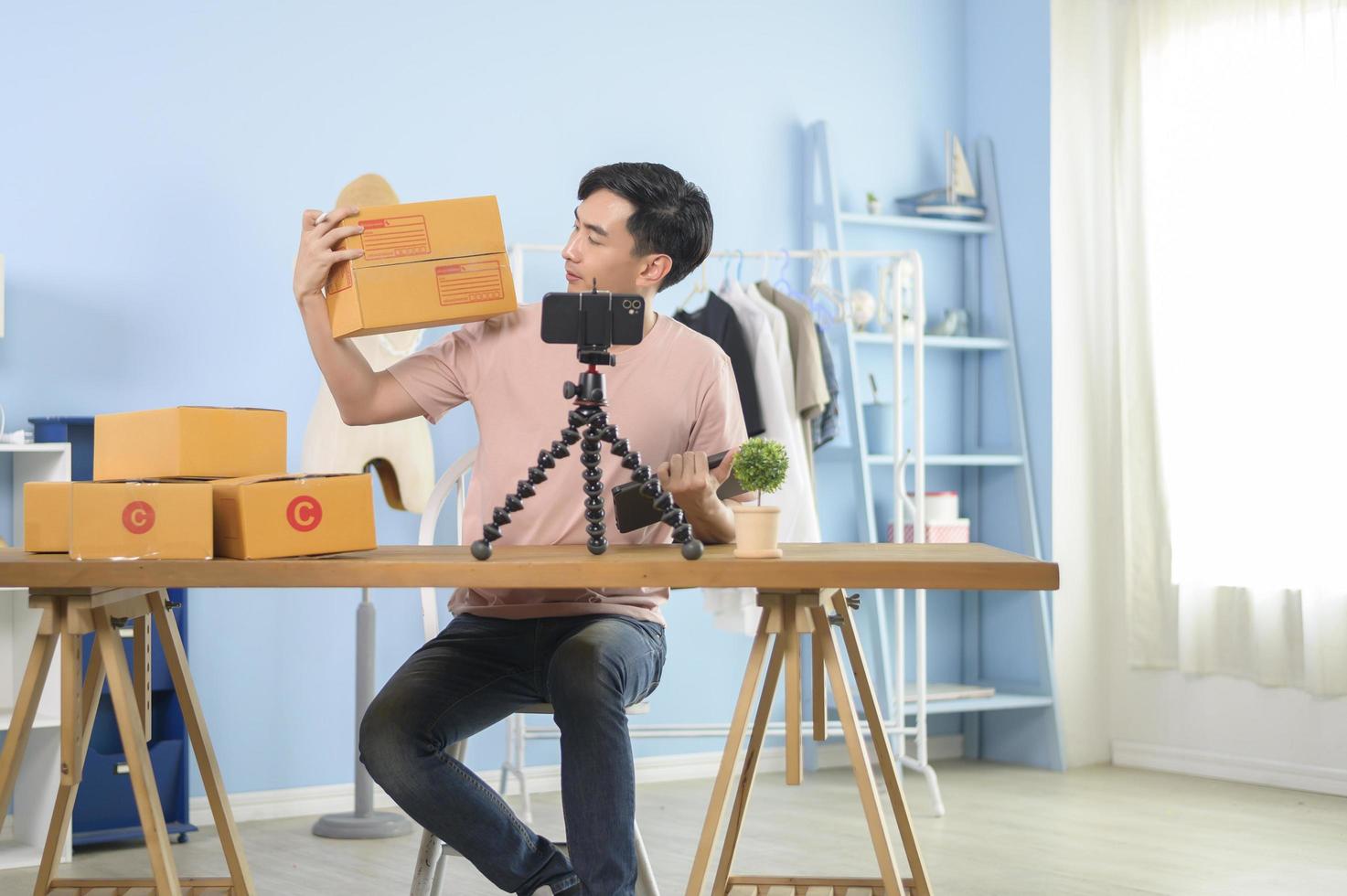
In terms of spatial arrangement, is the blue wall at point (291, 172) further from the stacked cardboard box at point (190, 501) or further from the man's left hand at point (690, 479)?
the man's left hand at point (690, 479)

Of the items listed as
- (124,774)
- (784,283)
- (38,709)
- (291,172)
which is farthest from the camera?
(784,283)

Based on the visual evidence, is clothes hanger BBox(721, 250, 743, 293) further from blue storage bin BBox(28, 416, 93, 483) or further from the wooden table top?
the wooden table top

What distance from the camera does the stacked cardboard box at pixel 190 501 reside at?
1841mm

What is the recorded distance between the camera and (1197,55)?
4457mm

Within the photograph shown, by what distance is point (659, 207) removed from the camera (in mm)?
2332

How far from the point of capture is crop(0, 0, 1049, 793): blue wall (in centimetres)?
356

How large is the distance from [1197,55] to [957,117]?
2.68 feet

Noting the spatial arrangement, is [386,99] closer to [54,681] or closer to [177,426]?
[54,681]

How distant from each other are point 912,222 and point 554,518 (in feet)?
8.75

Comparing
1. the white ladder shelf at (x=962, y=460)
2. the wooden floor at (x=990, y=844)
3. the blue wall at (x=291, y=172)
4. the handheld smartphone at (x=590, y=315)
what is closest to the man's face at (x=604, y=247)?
the handheld smartphone at (x=590, y=315)

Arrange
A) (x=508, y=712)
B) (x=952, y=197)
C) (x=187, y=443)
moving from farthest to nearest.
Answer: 1. (x=952, y=197)
2. (x=508, y=712)
3. (x=187, y=443)

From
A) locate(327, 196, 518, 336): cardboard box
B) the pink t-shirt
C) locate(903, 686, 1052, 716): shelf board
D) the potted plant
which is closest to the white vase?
the potted plant

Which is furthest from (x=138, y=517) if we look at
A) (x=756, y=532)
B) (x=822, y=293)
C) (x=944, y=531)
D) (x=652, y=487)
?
(x=944, y=531)

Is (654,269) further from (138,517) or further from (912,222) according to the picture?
(912,222)
